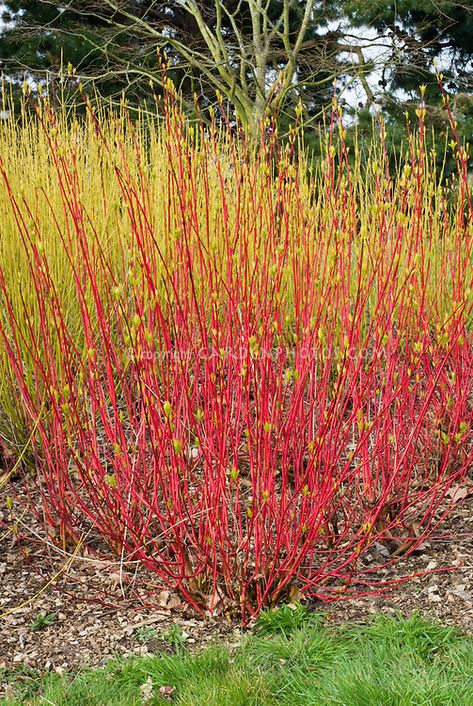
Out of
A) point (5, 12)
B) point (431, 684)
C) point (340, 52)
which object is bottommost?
point (431, 684)

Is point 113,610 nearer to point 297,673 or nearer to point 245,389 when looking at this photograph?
point 297,673

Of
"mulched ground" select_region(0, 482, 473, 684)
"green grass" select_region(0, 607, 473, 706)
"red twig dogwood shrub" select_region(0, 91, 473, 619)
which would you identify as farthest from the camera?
"mulched ground" select_region(0, 482, 473, 684)

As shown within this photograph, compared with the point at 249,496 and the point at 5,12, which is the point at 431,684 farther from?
the point at 5,12

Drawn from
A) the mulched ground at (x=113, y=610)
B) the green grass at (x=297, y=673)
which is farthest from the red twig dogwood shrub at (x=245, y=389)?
→ the green grass at (x=297, y=673)

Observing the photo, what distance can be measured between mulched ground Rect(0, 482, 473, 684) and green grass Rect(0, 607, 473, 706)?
10 cm

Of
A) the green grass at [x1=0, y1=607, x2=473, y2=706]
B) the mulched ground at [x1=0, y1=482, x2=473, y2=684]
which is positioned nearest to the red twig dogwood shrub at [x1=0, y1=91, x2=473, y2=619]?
the mulched ground at [x1=0, y1=482, x2=473, y2=684]

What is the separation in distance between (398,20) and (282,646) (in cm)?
1230

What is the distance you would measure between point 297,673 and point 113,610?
2.64ft

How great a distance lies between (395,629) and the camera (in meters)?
2.38

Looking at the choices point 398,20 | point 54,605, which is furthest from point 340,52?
point 54,605

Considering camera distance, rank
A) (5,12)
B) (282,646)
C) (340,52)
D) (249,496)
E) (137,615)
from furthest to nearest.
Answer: (5,12) < (340,52) < (249,496) < (137,615) < (282,646)

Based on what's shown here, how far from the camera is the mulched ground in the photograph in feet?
8.11

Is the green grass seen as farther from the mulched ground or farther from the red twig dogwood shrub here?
the red twig dogwood shrub

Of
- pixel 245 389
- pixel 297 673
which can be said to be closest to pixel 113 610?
pixel 297 673
